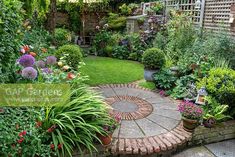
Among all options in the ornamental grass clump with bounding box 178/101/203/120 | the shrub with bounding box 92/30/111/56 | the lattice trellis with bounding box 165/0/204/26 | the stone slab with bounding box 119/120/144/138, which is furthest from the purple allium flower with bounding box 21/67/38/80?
the shrub with bounding box 92/30/111/56

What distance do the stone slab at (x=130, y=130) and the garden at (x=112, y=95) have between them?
0.02 meters

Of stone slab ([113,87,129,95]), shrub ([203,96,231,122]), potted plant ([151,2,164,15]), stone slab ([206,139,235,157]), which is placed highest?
potted plant ([151,2,164,15])

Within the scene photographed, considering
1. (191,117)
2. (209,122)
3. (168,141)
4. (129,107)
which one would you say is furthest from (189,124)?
(129,107)

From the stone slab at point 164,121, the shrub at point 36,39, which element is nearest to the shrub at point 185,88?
the stone slab at point 164,121

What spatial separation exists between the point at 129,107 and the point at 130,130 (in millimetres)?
853

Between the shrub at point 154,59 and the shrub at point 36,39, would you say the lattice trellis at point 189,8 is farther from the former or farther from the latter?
the shrub at point 36,39

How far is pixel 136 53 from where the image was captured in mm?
8438

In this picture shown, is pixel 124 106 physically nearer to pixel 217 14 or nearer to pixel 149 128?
pixel 149 128

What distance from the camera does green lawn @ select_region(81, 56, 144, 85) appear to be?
5.81m

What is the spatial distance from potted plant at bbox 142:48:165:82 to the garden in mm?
24

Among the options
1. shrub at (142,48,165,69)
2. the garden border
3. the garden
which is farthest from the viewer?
shrub at (142,48,165,69)

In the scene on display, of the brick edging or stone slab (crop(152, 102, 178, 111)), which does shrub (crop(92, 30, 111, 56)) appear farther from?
the brick edging

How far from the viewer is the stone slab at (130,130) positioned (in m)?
3.31

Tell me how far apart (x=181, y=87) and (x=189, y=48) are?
177 cm
